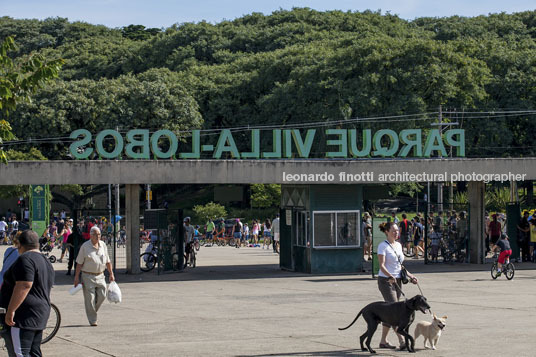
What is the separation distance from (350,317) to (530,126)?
47583 millimetres

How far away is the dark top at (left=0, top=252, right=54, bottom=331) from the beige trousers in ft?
18.4

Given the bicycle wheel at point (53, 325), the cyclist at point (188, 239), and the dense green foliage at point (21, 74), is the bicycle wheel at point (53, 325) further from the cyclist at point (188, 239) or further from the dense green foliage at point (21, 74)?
the cyclist at point (188, 239)

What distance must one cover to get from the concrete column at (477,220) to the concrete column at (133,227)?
37.7 feet

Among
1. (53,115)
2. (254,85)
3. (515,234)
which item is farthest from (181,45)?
(515,234)

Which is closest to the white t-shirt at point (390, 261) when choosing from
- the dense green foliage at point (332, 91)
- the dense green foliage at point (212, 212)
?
the dense green foliage at point (332, 91)

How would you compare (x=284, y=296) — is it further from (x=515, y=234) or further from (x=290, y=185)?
(x=515, y=234)

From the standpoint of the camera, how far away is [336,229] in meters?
26.5

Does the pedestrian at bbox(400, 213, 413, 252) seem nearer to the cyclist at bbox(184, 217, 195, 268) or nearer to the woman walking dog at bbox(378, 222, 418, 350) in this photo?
the cyclist at bbox(184, 217, 195, 268)

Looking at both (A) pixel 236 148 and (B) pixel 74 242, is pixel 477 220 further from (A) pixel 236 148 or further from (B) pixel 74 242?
(B) pixel 74 242

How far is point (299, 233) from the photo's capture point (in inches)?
1070

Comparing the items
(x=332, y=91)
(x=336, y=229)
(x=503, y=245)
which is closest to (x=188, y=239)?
(x=336, y=229)

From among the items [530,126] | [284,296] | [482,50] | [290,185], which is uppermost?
[482,50]

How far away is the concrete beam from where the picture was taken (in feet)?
79.6

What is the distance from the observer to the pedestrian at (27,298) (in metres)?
8.52
